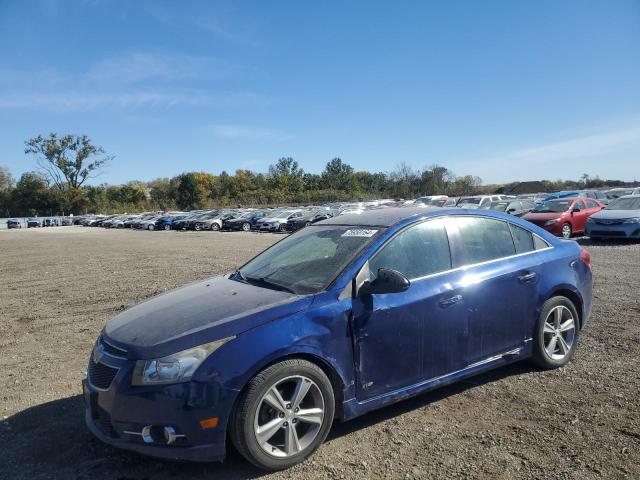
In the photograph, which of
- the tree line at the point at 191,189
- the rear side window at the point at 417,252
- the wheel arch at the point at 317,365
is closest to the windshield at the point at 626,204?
the rear side window at the point at 417,252

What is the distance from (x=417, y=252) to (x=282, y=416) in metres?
1.67

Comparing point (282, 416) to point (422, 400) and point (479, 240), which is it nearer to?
point (422, 400)

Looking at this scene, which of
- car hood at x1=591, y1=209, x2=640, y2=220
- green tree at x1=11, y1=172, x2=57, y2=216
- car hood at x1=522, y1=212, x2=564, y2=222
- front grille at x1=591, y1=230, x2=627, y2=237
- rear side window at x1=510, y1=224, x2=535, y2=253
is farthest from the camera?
green tree at x1=11, y1=172, x2=57, y2=216

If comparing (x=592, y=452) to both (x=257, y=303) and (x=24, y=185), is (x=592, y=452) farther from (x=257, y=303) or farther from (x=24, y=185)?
(x=24, y=185)

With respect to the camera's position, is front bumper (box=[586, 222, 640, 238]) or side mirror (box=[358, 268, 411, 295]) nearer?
side mirror (box=[358, 268, 411, 295])

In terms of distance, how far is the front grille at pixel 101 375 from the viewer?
311 cm

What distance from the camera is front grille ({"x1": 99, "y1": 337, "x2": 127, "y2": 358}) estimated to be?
10.3 ft

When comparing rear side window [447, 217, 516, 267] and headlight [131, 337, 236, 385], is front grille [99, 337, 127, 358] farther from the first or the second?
rear side window [447, 217, 516, 267]

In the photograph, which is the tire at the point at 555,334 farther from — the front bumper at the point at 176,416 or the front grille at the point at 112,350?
the front grille at the point at 112,350

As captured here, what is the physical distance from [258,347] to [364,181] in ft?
417

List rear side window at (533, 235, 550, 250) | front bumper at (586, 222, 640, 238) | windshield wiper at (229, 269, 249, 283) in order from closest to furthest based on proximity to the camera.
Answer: windshield wiper at (229, 269, 249, 283), rear side window at (533, 235, 550, 250), front bumper at (586, 222, 640, 238)

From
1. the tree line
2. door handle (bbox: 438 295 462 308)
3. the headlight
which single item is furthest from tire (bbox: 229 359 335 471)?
the tree line

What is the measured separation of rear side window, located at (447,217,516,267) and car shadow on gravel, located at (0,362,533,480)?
A: 1.17 m

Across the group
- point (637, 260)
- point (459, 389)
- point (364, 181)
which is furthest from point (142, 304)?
point (364, 181)
